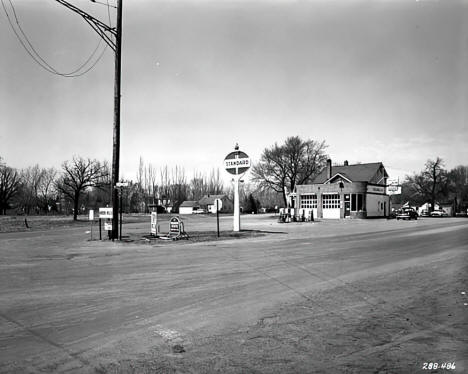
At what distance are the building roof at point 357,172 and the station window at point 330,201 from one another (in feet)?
25.1

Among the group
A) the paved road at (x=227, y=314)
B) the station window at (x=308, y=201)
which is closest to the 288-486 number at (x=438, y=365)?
the paved road at (x=227, y=314)

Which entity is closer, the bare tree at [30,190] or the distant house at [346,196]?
the distant house at [346,196]

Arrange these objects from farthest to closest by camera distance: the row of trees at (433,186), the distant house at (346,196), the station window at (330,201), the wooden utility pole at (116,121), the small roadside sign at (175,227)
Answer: the row of trees at (433,186)
the station window at (330,201)
the distant house at (346,196)
the small roadside sign at (175,227)
the wooden utility pole at (116,121)

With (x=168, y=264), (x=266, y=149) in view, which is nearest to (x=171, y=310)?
(x=168, y=264)

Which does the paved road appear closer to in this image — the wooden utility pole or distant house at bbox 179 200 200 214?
the wooden utility pole

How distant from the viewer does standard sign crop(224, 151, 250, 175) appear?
2147 centimetres

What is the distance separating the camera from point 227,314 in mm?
5668

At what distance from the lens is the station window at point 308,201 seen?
56.3m

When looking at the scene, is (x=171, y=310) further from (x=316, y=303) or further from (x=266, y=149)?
(x=266, y=149)

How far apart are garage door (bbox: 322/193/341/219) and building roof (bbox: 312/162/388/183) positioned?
25.3ft

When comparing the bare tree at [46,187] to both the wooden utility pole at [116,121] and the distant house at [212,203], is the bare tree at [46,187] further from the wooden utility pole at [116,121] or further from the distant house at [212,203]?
the wooden utility pole at [116,121]

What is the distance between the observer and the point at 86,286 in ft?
25.1

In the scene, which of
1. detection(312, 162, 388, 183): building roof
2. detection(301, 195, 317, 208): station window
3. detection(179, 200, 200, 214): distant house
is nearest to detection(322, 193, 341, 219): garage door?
detection(301, 195, 317, 208): station window

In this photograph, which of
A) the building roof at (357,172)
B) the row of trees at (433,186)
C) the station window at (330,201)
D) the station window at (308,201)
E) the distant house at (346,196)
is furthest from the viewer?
the row of trees at (433,186)
